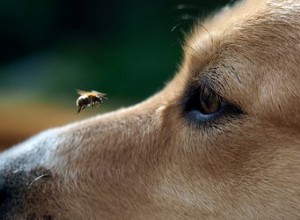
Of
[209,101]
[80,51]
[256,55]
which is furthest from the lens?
[80,51]

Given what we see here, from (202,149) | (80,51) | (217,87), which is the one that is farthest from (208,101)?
(80,51)

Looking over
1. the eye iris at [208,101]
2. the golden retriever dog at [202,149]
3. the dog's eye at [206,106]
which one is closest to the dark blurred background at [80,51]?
the golden retriever dog at [202,149]

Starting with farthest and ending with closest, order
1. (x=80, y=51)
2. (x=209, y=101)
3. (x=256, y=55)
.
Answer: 1. (x=80, y=51)
2. (x=209, y=101)
3. (x=256, y=55)

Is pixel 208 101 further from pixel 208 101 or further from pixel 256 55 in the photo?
pixel 256 55

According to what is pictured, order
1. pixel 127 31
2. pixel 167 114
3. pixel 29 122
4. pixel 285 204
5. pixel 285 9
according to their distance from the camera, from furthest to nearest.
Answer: pixel 127 31, pixel 29 122, pixel 167 114, pixel 285 9, pixel 285 204

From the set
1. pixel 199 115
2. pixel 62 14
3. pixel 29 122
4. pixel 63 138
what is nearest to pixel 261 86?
pixel 199 115

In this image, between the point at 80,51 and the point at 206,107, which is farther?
the point at 80,51

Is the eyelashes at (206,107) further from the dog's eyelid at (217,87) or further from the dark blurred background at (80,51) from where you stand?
the dark blurred background at (80,51)

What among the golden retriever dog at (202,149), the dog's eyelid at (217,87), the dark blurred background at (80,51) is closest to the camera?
the golden retriever dog at (202,149)

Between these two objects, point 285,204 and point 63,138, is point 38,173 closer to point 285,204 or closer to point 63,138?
point 63,138
